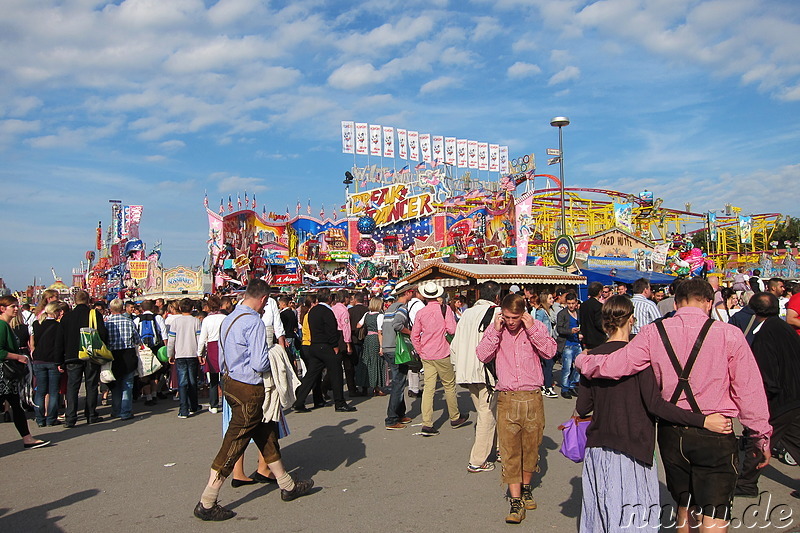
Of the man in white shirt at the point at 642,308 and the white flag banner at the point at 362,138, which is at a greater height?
the white flag banner at the point at 362,138

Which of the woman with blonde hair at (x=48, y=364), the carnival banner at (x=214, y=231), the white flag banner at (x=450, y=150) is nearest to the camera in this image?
the woman with blonde hair at (x=48, y=364)

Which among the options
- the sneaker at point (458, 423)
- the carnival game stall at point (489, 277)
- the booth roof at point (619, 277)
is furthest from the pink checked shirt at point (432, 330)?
the booth roof at point (619, 277)

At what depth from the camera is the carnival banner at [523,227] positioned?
2883 cm

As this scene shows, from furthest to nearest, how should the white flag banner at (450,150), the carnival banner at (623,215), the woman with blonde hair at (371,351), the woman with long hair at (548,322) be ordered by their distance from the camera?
the white flag banner at (450,150), the carnival banner at (623,215), the woman with blonde hair at (371,351), the woman with long hair at (548,322)

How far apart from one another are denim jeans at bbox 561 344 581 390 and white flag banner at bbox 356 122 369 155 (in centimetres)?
3457

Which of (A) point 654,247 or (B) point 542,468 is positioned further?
(A) point 654,247

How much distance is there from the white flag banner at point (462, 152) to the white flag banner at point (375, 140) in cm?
711

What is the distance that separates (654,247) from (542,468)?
908 inches

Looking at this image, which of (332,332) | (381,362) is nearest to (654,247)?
(381,362)

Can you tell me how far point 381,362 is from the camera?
34.9 ft

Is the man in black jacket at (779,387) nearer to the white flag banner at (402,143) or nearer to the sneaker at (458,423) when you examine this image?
the sneaker at (458,423)

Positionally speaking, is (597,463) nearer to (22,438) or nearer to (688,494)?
(688,494)

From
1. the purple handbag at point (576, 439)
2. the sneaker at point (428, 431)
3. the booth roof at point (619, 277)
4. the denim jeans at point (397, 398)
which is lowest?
the sneaker at point (428, 431)

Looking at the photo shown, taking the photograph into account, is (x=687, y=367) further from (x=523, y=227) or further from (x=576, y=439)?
(x=523, y=227)
